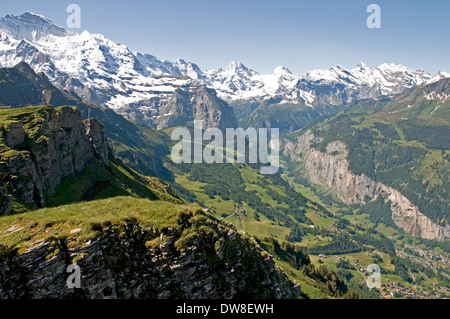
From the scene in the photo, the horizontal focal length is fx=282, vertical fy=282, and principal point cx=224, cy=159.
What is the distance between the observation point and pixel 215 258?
32906 mm

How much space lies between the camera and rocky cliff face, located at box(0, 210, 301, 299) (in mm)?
24438

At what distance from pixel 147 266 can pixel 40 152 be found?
49164 mm

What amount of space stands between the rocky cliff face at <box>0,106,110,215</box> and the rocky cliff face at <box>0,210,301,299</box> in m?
24.5

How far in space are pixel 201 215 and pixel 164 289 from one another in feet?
29.1

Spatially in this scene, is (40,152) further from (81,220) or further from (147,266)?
(147,266)

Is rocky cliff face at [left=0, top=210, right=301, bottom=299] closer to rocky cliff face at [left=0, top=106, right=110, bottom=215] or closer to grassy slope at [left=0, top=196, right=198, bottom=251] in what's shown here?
grassy slope at [left=0, top=196, right=198, bottom=251]

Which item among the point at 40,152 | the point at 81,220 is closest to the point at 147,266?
the point at 81,220

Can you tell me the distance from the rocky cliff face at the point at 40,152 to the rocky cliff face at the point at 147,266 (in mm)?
24549

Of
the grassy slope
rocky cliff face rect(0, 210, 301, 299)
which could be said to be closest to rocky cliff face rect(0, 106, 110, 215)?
the grassy slope
